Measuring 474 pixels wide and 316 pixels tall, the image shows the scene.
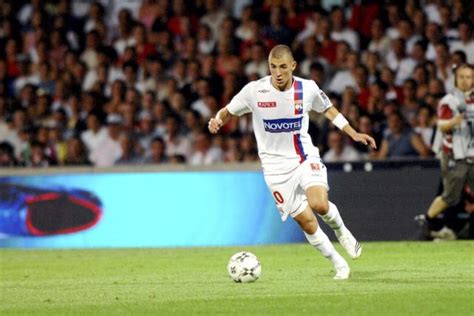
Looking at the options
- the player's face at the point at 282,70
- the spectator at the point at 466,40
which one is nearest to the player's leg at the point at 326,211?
the player's face at the point at 282,70

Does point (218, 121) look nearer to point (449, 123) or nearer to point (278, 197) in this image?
point (278, 197)

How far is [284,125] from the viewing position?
12500 mm

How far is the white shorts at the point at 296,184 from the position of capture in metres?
12.3

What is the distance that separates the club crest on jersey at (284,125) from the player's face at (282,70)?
32cm

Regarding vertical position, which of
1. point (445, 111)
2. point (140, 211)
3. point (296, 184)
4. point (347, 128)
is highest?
point (347, 128)

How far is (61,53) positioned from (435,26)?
7039 millimetres

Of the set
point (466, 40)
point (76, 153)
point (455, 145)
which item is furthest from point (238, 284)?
point (466, 40)

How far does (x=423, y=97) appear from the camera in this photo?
19.4 metres

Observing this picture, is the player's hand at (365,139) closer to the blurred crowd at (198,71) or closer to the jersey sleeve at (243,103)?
the jersey sleeve at (243,103)

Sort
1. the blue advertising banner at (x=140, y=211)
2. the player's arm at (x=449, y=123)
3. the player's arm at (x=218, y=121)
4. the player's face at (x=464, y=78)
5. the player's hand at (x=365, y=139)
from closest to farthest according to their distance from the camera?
the player's hand at (x=365, y=139) < the player's arm at (x=218, y=121) < the player's face at (x=464, y=78) < the player's arm at (x=449, y=123) < the blue advertising banner at (x=140, y=211)

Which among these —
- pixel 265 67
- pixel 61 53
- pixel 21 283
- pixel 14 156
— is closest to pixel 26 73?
pixel 61 53

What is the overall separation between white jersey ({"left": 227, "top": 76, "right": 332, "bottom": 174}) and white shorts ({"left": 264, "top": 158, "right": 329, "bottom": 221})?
72mm

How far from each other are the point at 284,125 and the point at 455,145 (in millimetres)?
5448

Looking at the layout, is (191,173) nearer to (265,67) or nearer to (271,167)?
(265,67)
